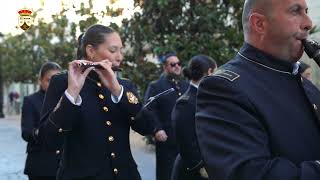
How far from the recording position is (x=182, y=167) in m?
4.63

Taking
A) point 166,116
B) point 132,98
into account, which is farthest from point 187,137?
point 166,116

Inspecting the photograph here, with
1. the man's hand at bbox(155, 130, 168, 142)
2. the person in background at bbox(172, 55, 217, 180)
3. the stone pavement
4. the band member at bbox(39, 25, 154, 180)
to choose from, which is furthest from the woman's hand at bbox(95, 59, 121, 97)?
the stone pavement

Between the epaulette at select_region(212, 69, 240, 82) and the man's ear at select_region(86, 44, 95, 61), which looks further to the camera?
the man's ear at select_region(86, 44, 95, 61)

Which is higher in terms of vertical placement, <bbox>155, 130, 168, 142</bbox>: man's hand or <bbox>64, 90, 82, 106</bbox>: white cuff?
<bbox>64, 90, 82, 106</bbox>: white cuff

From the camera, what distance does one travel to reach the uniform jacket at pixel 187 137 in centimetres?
448

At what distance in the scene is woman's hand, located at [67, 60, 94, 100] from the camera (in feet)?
11.0

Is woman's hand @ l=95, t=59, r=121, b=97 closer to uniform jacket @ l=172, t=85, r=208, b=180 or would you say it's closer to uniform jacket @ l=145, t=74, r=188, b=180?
uniform jacket @ l=172, t=85, r=208, b=180

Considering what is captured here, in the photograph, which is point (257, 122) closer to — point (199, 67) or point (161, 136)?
point (199, 67)

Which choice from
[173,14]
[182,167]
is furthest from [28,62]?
[182,167]

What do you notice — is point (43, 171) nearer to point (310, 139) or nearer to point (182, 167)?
point (182, 167)

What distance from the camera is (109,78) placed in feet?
11.5

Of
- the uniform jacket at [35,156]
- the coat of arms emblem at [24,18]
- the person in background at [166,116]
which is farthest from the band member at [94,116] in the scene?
the coat of arms emblem at [24,18]

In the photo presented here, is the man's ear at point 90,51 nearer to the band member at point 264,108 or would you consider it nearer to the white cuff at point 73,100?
the white cuff at point 73,100

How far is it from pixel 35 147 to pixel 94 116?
196 cm
